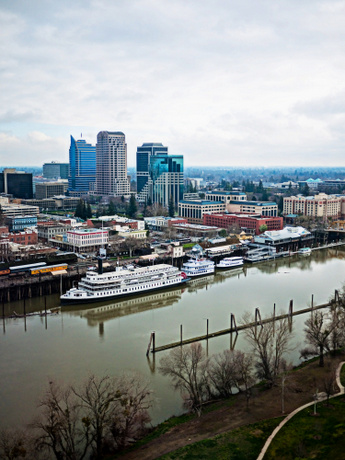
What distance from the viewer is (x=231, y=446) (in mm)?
8219

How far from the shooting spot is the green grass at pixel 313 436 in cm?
790

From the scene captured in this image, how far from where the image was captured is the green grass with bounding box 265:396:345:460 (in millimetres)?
7898

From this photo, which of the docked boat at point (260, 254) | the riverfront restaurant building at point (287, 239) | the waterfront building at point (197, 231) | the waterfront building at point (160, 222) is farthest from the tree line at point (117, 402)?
the waterfront building at point (160, 222)

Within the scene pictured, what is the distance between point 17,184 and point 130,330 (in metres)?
43.6

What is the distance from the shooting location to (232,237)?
32.5 metres

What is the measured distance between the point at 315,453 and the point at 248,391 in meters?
2.64

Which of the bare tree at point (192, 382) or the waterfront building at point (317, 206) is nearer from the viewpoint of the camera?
the bare tree at point (192, 382)

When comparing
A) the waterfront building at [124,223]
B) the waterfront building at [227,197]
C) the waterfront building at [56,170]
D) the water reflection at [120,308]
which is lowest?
the water reflection at [120,308]

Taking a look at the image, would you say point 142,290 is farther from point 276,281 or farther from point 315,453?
point 315,453

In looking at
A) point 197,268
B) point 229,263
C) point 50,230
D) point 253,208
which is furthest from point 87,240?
Result: point 253,208

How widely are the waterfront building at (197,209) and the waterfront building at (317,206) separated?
6.57 metres

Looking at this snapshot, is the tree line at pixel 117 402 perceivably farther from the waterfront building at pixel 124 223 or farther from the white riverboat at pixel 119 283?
the waterfront building at pixel 124 223

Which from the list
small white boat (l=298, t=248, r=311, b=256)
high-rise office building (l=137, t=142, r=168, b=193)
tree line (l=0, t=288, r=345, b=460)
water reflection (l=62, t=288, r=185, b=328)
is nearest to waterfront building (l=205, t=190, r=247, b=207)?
small white boat (l=298, t=248, r=311, b=256)

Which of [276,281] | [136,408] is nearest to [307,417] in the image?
[136,408]
